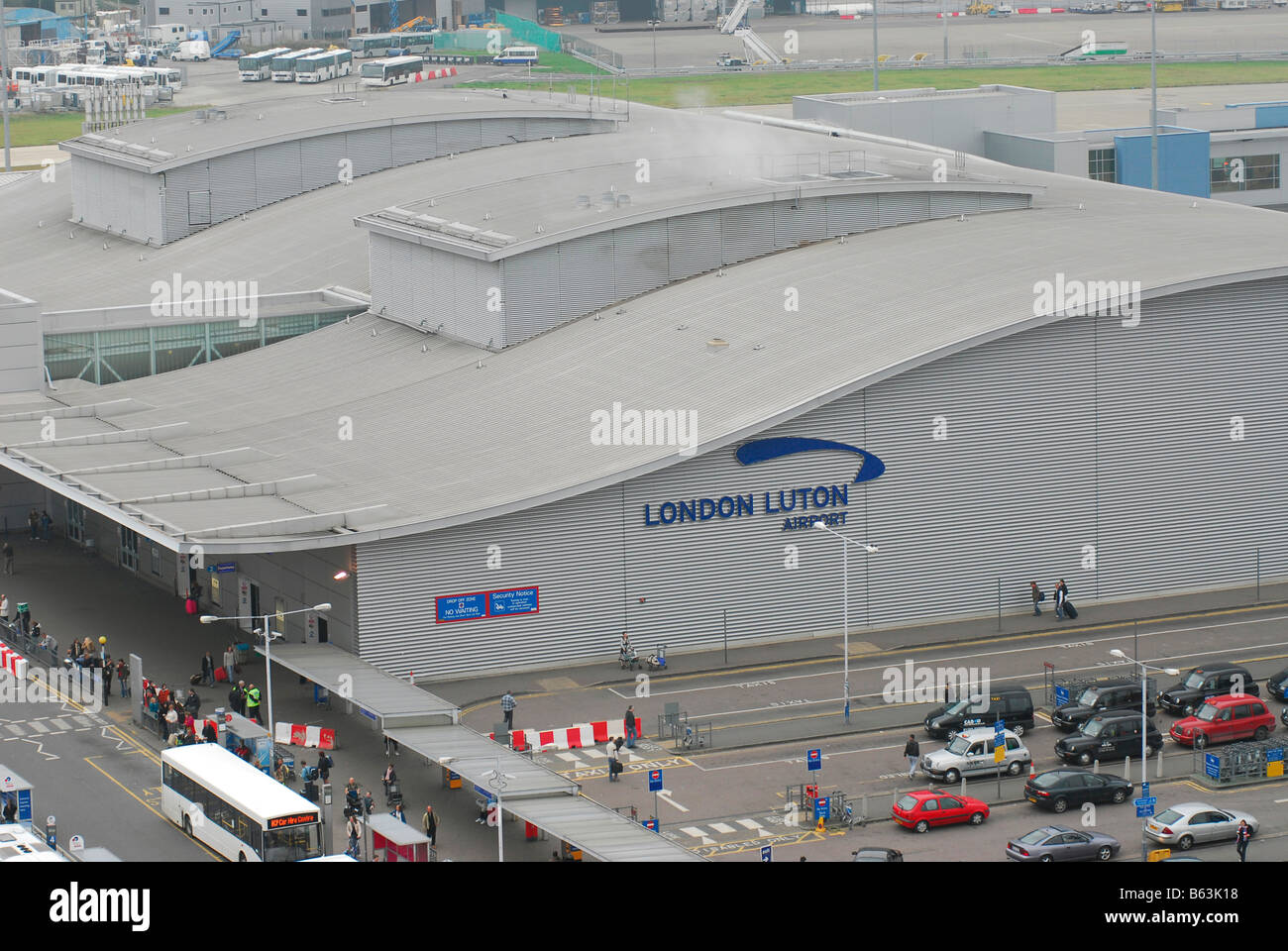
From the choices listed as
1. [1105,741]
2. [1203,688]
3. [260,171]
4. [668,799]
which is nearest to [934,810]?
[668,799]

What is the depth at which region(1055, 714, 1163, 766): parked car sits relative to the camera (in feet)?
177

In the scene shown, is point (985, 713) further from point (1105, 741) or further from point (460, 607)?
point (460, 607)

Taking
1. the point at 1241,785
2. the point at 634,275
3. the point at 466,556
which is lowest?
the point at 1241,785

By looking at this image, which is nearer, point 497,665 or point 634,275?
point 497,665

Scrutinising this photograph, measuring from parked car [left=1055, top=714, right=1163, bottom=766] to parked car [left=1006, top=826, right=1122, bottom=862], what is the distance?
25.7 feet

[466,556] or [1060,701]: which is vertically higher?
[466,556]

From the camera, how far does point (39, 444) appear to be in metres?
70.9

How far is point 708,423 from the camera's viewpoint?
64.4 metres

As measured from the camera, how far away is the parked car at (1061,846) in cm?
4534

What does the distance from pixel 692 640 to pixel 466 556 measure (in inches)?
338

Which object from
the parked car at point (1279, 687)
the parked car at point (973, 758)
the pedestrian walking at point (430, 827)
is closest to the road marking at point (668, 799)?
the pedestrian walking at point (430, 827)

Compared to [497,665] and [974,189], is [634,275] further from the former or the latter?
[497,665]

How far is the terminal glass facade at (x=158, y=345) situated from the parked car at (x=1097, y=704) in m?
40.5
